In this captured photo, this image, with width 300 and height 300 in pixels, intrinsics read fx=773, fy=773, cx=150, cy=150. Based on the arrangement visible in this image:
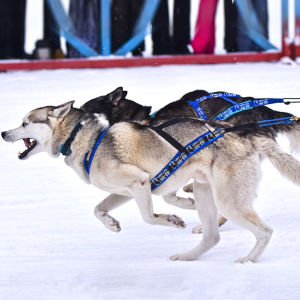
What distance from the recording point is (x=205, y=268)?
420 centimetres

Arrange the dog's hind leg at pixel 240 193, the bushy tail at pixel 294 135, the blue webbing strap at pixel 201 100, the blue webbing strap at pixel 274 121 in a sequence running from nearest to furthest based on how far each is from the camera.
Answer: the dog's hind leg at pixel 240 193 → the blue webbing strap at pixel 274 121 → the bushy tail at pixel 294 135 → the blue webbing strap at pixel 201 100

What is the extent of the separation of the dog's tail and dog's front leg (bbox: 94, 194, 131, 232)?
0.96 m

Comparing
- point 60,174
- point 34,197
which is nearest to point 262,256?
point 34,197

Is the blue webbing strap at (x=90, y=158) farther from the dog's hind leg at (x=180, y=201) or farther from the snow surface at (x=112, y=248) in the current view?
the dog's hind leg at (x=180, y=201)

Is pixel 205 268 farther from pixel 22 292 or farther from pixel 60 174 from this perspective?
pixel 60 174

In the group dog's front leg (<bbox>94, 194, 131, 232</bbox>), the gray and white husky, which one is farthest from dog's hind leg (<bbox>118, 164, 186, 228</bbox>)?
dog's front leg (<bbox>94, 194, 131, 232</bbox>)

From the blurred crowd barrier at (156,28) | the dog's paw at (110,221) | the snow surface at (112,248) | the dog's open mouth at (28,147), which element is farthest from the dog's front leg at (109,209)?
the blurred crowd barrier at (156,28)

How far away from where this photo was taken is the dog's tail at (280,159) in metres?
4.21

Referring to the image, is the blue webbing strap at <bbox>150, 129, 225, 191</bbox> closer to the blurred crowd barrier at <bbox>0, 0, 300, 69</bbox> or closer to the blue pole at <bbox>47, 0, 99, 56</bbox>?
the blurred crowd barrier at <bbox>0, 0, 300, 69</bbox>

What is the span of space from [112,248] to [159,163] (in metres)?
0.76

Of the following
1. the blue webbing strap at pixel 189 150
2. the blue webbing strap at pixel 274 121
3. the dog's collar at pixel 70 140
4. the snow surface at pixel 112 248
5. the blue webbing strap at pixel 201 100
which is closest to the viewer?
the snow surface at pixel 112 248

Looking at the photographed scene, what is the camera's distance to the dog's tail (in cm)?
421

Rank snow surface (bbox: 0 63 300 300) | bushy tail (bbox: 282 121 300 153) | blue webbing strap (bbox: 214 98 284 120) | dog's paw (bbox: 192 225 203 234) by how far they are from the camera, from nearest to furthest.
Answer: snow surface (bbox: 0 63 300 300) → dog's paw (bbox: 192 225 203 234) → blue webbing strap (bbox: 214 98 284 120) → bushy tail (bbox: 282 121 300 153)

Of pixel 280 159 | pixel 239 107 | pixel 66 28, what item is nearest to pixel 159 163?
pixel 280 159
